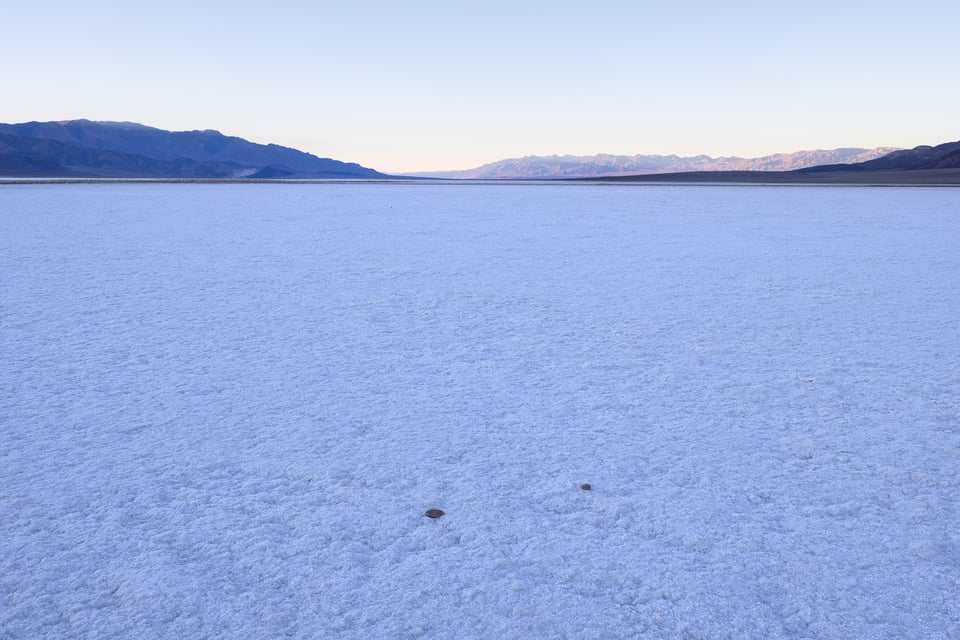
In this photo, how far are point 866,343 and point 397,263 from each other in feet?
17.6

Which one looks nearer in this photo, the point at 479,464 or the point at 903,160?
the point at 479,464

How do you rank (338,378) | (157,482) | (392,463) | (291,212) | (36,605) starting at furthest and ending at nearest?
(291,212) < (338,378) < (392,463) < (157,482) < (36,605)

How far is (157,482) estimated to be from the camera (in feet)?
8.13

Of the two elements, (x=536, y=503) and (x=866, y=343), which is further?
(x=866, y=343)

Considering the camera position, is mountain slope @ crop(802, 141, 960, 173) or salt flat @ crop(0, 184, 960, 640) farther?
mountain slope @ crop(802, 141, 960, 173)

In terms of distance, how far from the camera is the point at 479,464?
265cm

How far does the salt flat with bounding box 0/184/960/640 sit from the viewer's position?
6.00 ft

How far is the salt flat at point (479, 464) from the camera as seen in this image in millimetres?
1829

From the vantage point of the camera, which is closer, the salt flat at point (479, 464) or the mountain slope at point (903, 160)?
the salt flat at point (479, 464)

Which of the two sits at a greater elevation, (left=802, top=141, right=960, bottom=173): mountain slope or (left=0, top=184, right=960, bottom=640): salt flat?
(left=802, top=141, right=960, bottom=173): mountain slope

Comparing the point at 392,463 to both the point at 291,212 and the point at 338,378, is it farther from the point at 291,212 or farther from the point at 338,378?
the point at 291,212

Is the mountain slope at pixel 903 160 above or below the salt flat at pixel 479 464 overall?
above

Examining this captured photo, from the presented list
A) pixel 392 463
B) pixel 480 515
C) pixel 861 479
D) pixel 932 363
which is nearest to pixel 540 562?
pixel 480 515

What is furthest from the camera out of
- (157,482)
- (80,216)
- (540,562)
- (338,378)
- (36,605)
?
(80,216)
